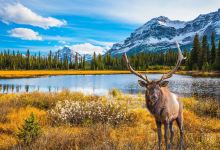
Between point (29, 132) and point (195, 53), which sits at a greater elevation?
point (195, 53)

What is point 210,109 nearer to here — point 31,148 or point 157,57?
point 31,148

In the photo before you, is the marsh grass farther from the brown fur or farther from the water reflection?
the water reflection

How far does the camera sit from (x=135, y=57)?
475ft

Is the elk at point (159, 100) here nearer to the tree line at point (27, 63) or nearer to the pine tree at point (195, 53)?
the pine tree at point (195, 53)

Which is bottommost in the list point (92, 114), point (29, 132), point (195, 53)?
point (92, 114)

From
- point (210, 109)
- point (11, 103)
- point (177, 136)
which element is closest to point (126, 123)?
point (177, 136)

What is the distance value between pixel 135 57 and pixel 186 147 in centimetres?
13701

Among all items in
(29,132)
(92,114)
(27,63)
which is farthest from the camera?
(27,63)

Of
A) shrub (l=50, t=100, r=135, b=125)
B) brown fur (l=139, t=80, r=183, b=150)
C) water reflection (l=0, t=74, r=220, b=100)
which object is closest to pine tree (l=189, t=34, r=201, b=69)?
water reflection (l=0, t=74, r=220, b=100)

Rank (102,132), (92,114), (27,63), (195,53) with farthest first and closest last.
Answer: (27,63) < (195,53) < (92,114) < (102,132)

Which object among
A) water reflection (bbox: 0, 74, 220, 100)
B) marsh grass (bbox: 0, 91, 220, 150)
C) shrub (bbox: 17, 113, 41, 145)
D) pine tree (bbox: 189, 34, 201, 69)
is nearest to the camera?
marsh grass (bbox: 0, 91, 220, 150)

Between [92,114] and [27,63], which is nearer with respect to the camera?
[92,114]

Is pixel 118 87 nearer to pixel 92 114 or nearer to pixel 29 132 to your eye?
pixel 92 114

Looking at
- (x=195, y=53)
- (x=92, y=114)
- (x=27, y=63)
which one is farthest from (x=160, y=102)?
(x=27, y=63)
